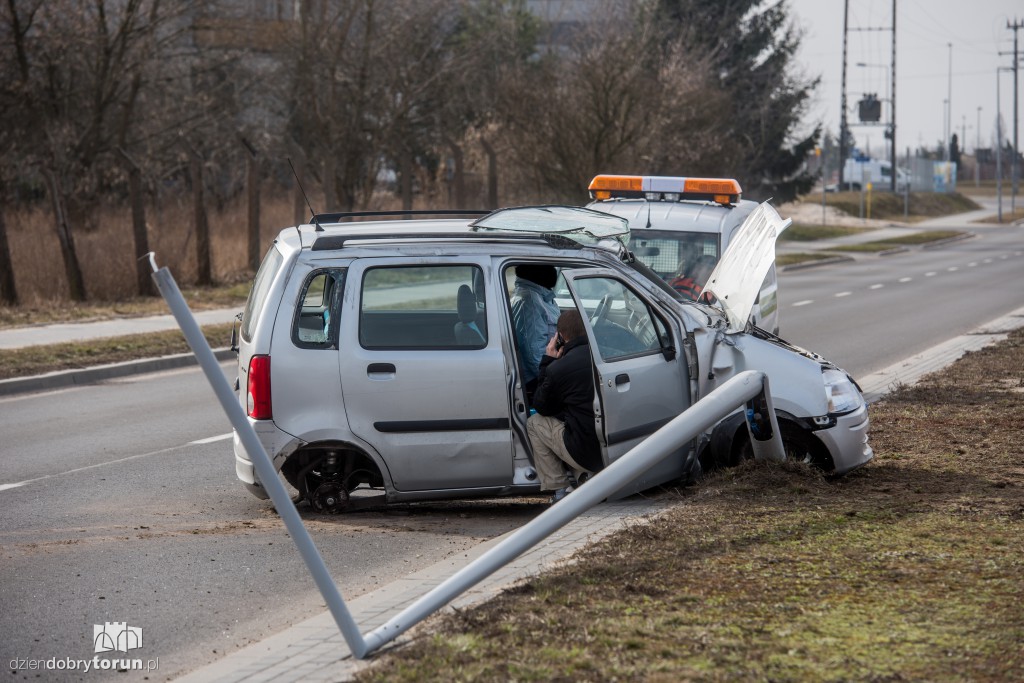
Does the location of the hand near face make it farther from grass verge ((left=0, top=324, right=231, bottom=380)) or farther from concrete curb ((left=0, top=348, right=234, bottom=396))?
grass verge ((left=0, top=324, right=231, bottom=380))

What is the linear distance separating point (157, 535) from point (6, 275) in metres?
14.3

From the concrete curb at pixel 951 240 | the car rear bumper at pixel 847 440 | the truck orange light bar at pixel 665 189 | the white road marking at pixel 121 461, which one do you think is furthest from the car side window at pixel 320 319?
the concrete curb at pixel 951 240

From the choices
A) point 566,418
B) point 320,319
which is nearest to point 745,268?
point 566,418

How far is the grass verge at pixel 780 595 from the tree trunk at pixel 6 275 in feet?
50.3

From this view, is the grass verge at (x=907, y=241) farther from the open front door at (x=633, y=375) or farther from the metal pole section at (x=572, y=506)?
the metal pole section at (x=572, y=506)

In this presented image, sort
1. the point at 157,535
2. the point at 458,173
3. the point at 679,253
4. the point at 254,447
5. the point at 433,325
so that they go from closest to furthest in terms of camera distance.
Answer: the point at 254,447 → the point at 157,535 → the point at 433,325 → the point at 679,253 → the point at 458,173

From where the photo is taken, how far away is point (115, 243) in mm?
22344

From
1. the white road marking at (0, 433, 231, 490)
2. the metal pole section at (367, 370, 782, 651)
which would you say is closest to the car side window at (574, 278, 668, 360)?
the metal pole section at (367, 370, 782, 651)

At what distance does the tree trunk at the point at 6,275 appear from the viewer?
19562mm

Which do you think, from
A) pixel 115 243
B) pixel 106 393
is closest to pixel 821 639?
pixel 106 393

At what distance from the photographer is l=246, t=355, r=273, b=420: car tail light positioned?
7188mm

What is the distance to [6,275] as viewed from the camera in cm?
1988

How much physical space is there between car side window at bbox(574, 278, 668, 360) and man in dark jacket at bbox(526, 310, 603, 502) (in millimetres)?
157

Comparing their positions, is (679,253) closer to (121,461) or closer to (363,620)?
(121,461)
